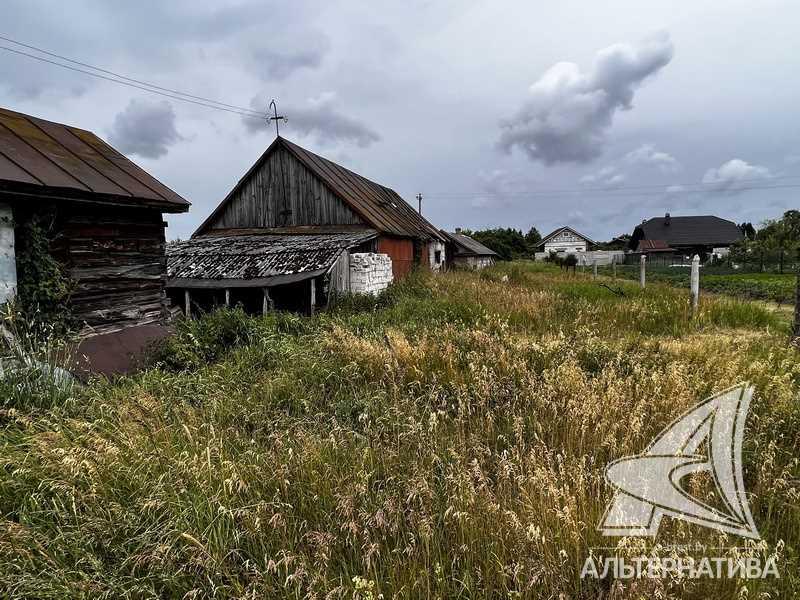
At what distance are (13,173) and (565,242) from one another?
63273mm

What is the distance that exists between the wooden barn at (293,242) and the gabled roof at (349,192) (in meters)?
0.04

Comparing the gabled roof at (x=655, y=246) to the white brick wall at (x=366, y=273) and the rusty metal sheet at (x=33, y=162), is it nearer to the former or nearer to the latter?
the white brick wall at (x=366, y=273)

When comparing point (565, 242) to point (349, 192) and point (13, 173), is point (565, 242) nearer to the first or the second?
point (349, 192)

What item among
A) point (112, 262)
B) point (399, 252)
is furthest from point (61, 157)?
point (399, 252)

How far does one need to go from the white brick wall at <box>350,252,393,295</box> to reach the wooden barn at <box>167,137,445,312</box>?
0.11 ft

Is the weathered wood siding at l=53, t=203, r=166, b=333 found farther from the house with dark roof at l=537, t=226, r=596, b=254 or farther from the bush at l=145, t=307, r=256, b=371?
the house with dark roof at l=537, t=226, r=596, b=254

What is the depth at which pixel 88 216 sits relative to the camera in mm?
6094

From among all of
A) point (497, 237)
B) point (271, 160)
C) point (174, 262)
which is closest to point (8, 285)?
point (174, 262)

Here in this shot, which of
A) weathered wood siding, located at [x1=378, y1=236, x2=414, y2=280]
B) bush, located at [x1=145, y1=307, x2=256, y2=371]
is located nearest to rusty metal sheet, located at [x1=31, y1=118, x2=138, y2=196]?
bush, located at [x1=145, y1=307, x2=256, y2=371]

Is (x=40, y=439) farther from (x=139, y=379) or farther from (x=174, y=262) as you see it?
(x=174, y=262)

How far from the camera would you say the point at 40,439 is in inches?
119

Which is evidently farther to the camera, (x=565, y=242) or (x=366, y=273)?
(x=565, y=242)

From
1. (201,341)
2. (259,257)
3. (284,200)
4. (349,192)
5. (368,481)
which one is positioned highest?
Result: (349,192)

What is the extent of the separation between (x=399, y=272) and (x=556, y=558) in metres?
16.2
